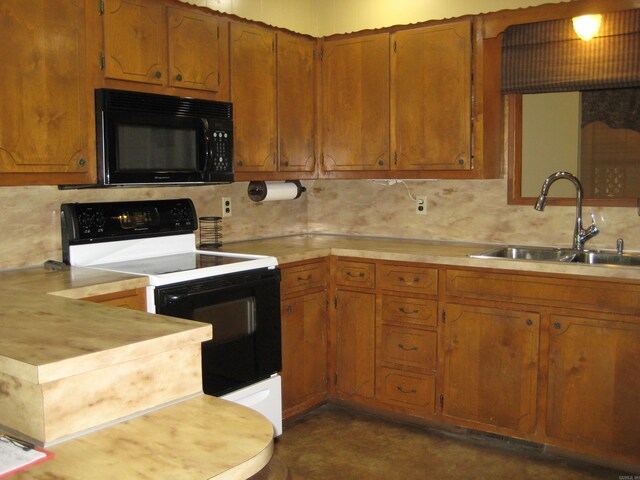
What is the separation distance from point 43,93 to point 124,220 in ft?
2.40

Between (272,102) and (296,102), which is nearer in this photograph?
(272,102)

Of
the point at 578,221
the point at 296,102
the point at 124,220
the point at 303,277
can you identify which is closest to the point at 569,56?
the point at 578,221

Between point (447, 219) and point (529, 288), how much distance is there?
0.94 metres

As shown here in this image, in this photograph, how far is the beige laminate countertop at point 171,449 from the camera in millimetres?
1094

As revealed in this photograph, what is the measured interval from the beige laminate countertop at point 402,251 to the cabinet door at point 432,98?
1.46ft

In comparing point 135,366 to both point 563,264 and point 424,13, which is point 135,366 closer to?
point 563,264

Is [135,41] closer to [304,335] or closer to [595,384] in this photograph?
[304,335]

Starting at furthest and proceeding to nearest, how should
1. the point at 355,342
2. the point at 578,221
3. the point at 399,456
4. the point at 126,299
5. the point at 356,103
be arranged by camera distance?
the point at 356,103, the point at 355,342, the point at 578,221, the point at 399,456, the point at 126,299

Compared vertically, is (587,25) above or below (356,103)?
above

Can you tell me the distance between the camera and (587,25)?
3.19m

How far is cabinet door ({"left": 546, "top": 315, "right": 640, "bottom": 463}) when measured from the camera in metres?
2.80

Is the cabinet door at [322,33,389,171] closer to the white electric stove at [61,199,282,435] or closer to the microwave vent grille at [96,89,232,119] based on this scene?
the microwave vent grille at [96,89,232,119]

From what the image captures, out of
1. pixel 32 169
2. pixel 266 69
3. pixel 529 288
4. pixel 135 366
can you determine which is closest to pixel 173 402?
pixel 135 366

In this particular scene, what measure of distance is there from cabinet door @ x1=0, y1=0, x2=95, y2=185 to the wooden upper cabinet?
0.15 metres
